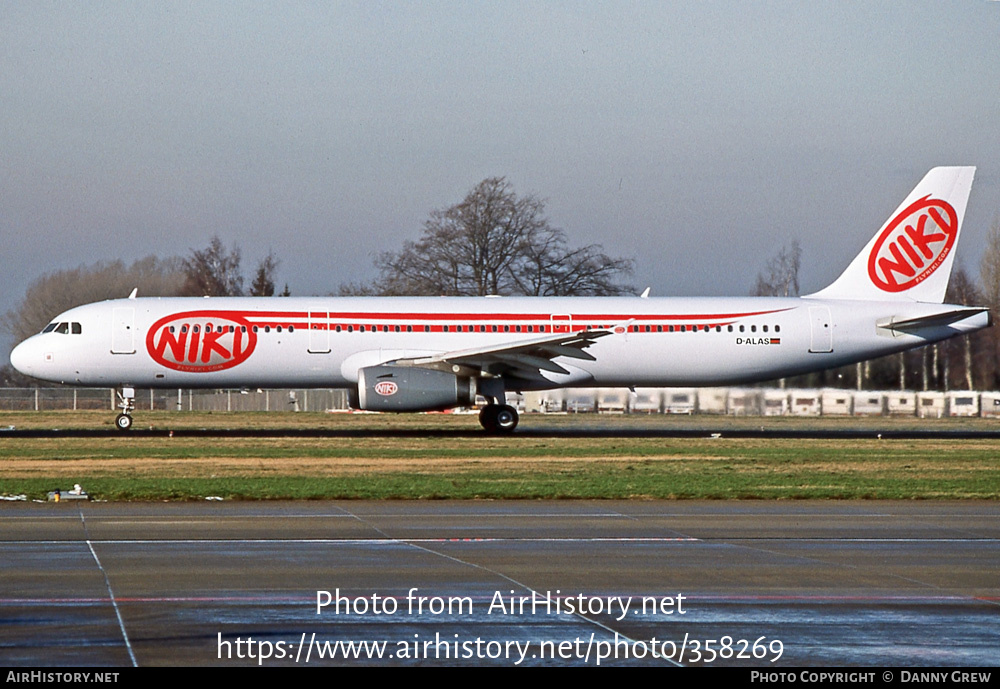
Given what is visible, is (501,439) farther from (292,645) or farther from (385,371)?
(292,645)

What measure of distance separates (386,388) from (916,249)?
1558cm

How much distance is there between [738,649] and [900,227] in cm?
3154

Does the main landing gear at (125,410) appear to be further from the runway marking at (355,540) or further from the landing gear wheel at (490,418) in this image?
the runway marking at (355,540)

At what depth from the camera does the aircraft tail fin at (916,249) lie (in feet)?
123

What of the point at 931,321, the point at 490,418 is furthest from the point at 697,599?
the point at 931,321

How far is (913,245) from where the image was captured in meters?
37.5

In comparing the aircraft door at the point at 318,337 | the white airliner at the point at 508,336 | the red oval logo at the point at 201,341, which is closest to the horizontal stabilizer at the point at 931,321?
the white airliner at the point at 508,336

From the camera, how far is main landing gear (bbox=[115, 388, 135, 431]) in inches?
1389

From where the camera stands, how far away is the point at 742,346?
36.2 meters

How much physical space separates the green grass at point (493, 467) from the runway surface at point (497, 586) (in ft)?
8.55

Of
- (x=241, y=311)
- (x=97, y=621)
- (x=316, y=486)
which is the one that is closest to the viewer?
(x=97, y=621)

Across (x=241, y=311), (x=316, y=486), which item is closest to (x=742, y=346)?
(x=241, y=311)

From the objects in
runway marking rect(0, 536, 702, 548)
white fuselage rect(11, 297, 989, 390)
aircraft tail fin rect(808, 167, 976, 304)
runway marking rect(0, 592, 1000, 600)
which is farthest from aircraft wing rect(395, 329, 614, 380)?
runway marking rect(0, 592, 1000, 600)

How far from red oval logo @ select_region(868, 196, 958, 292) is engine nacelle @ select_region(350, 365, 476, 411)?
12.7 m
